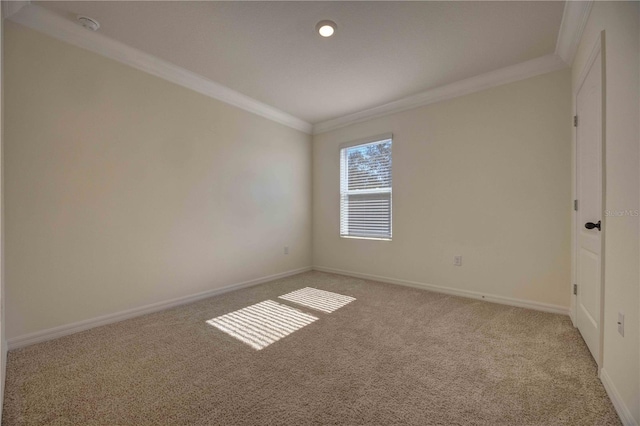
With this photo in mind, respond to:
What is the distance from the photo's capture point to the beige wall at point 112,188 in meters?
2.13

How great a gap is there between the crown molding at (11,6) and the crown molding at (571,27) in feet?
12.9

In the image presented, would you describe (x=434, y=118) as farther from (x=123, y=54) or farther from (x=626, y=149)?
(x=123, y=54)

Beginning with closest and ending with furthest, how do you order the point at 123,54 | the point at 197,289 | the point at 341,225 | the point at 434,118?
the point at 123,54, the point at 197,289, the point at 434,118, the point at 341,225

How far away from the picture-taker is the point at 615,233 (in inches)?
58.7

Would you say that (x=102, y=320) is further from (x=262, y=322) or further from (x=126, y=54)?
(x=126, y=54)

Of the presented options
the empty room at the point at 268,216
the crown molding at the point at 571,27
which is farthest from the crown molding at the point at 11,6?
the crown molding at the point at 571,27

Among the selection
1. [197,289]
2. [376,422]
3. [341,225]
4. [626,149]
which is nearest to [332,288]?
[341,225]

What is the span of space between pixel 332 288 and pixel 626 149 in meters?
2.99

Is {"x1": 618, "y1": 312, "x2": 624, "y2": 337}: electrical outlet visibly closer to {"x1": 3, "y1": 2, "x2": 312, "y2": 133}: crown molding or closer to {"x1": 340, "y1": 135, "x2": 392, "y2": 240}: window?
{"x1": 340, "y1": 135, "x2": 392, "y2": 240}: window

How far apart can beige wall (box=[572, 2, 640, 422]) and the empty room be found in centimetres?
2

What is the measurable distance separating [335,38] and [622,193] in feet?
7.42

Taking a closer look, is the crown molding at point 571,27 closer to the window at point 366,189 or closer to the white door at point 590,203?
the white door at point 590,203

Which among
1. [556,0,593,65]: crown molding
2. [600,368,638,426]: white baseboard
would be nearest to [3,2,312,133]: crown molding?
[556,0,593,65]: crown molding

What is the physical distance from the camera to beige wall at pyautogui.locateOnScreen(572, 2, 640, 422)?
1.28 m
